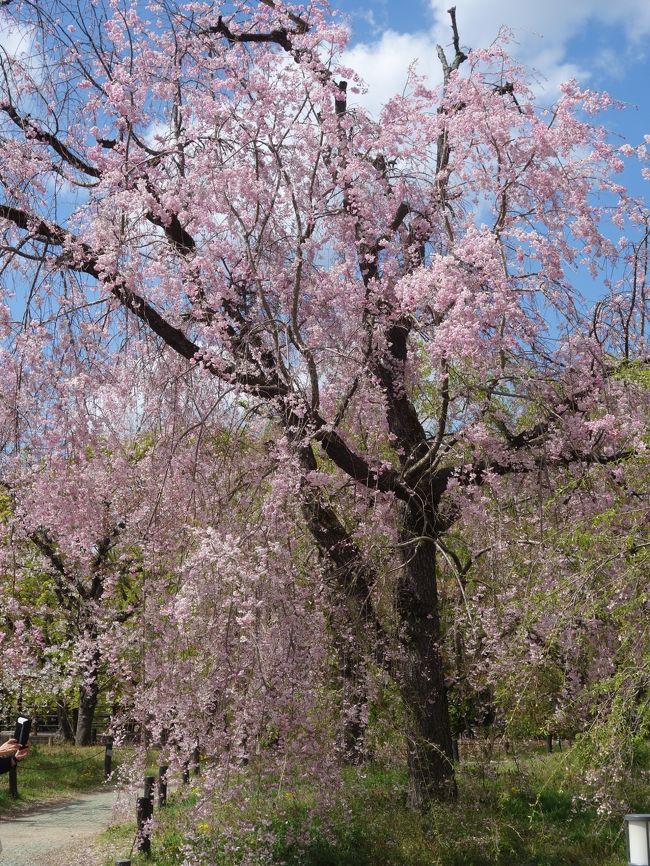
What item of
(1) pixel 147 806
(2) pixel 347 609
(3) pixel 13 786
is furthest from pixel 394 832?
(3) pixel 13 786

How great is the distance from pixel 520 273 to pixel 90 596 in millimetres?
11439

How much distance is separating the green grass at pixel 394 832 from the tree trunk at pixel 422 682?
0.24 metres

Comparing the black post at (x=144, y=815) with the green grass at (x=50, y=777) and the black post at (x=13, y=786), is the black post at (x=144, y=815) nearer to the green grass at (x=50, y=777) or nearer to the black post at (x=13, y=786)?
the green grass at (x=50, y=777)

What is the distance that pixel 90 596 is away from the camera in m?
15.8

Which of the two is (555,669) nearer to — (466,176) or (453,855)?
(453,855)

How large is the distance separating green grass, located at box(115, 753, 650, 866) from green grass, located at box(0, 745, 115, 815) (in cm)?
565

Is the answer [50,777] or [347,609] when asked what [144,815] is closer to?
[347,609]

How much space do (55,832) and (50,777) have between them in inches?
168

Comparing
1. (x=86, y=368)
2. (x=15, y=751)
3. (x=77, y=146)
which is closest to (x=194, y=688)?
(x=15, y=751)

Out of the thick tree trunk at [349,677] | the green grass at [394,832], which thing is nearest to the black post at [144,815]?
the green grass at [394,832]

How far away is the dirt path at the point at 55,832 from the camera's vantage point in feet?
28.7

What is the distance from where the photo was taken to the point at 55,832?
1034 cm

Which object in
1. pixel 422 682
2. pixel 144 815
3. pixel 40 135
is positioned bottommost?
pixel 144 815

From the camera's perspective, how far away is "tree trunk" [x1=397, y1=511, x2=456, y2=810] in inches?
289
